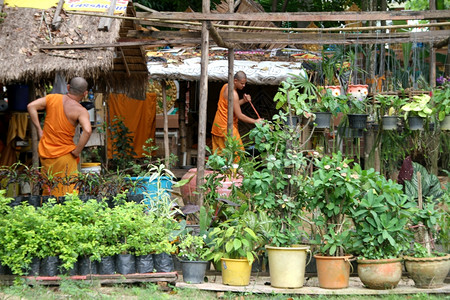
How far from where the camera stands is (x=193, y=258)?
661cm

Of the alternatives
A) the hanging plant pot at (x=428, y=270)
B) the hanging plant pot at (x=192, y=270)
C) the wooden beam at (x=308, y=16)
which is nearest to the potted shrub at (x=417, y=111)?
the wooden beam at (x=308, y=16)

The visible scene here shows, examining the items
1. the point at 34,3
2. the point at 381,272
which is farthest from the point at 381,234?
the point at 34,3

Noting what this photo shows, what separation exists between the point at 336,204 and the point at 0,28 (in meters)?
5.96

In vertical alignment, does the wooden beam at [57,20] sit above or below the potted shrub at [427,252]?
above

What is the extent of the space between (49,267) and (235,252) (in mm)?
1738

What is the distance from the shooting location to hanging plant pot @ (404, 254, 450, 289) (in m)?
6.32

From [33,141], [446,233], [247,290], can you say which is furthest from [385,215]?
[33,141]

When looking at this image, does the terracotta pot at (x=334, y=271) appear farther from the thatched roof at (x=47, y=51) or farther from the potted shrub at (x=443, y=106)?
the thatched roof at (x=47, y=51)

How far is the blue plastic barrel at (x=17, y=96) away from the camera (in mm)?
11211

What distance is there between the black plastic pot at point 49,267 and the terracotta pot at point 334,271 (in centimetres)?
244

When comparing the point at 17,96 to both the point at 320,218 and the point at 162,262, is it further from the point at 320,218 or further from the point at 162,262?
the point at 320,218

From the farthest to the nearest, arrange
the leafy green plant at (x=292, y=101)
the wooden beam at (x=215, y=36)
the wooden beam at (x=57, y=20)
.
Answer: the wooden beam at (x=57, y=20)
the wooden beam at (x=215, y=36)
the leafy green plant at (x=292, y=101)

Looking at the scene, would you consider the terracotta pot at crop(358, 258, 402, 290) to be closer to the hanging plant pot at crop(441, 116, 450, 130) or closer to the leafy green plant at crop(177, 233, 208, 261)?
the leafy green plant at crop(177, 233, 208, 261)

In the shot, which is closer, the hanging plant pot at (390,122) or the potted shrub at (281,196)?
the potted shrub at (281,196)
